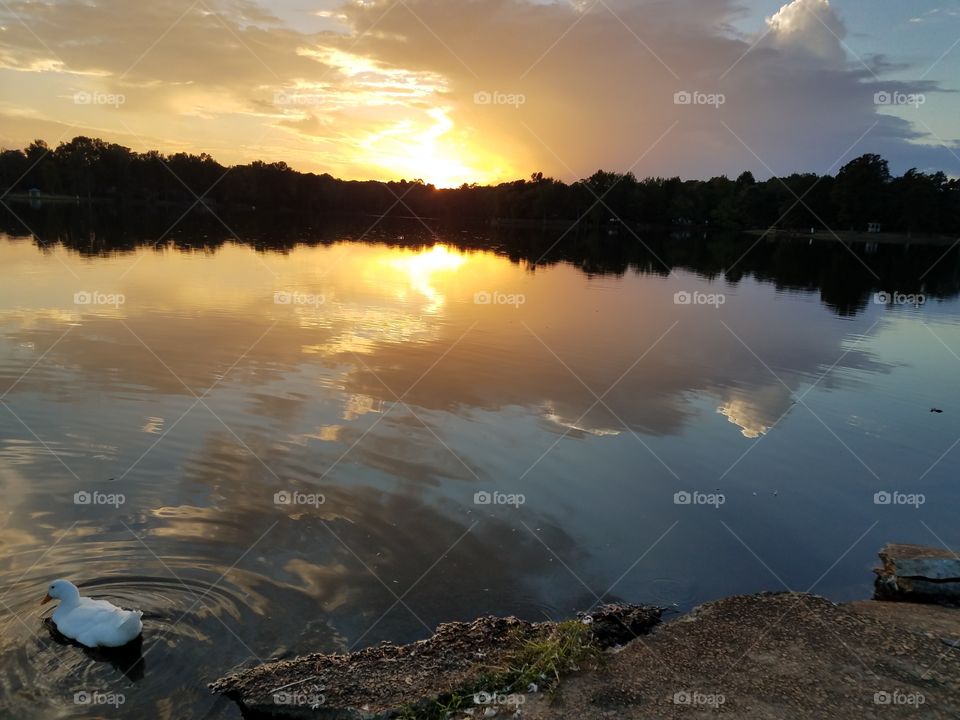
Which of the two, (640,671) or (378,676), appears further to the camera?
(640,671)

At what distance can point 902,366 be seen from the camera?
22.9 m

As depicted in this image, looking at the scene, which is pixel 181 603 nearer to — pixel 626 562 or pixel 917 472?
pixel 626 562

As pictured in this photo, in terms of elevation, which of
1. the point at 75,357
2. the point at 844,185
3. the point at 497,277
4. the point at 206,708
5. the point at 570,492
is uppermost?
the point at 844,185

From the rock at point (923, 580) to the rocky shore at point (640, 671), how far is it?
1.17 meters

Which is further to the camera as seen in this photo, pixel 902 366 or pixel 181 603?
pixel 902 366

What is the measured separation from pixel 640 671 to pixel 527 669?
1208 millimetres

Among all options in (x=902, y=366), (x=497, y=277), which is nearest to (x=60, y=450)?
(x=902, y=366)

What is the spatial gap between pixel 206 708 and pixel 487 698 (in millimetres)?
2676

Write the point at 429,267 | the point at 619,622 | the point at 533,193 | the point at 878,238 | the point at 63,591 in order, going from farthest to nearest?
the point at 533,193 → the point at 878,238 → the point at 429,267 → the point at 619,622 → the point at 63,591

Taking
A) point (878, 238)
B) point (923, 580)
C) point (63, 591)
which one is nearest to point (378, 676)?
point (63, 591)

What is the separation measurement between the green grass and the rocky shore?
0.5 inches

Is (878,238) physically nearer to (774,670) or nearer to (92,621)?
(774,670)

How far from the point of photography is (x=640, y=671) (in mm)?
6605

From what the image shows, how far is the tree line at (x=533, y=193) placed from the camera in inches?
4616
